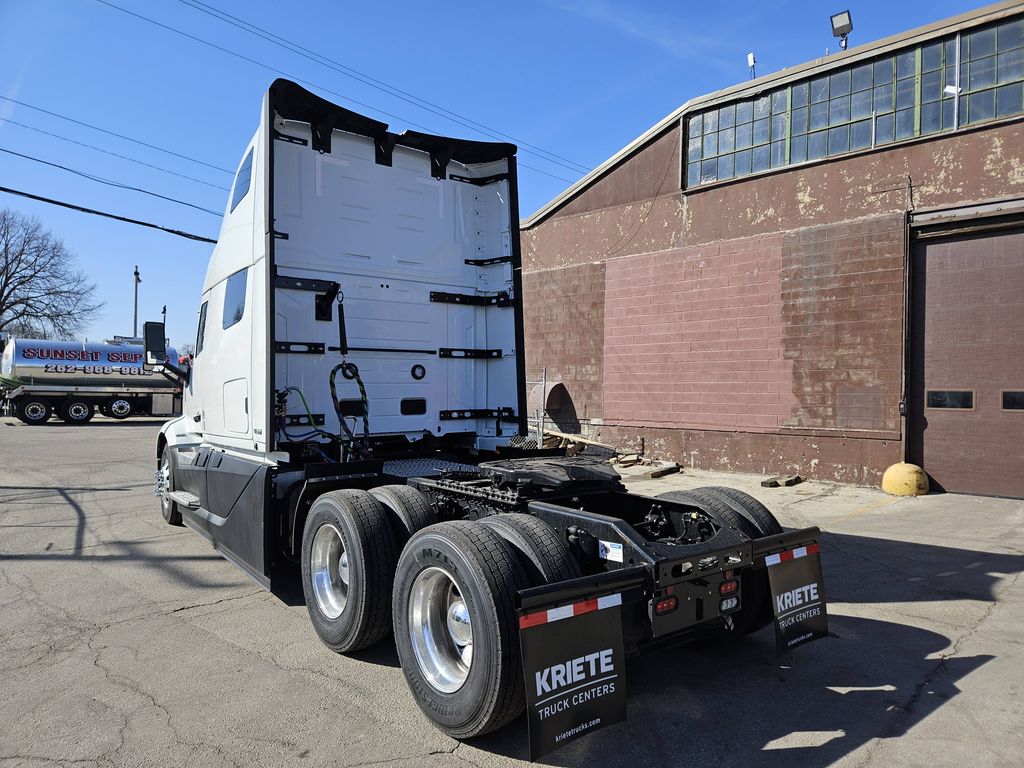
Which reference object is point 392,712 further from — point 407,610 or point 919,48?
point 919,48

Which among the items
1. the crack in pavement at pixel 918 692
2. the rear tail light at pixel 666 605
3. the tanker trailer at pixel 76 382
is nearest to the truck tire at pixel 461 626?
the rear tail light at pixel 666 605

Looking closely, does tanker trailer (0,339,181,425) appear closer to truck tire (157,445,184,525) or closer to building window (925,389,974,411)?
truck tire (157,445,184,525)

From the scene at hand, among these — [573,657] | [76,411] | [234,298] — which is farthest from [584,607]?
[76,411]

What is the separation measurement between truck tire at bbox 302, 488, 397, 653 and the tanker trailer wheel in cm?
3148

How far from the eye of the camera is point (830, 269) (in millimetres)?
12258

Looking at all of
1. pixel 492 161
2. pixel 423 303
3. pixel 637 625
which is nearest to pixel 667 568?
pixel 637 625

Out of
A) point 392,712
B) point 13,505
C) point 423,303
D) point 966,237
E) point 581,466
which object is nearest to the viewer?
point 392,712

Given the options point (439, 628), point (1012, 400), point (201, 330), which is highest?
point (201, 330)

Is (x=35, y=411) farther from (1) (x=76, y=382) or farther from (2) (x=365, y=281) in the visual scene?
(2) (x=365, y=281)

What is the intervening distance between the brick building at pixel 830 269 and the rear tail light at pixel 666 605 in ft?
31.2

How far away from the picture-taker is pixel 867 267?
11844 mm

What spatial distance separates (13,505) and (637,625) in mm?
10006

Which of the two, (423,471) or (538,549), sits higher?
(423,471)

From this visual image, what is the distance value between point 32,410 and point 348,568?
31.1 m
